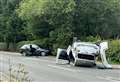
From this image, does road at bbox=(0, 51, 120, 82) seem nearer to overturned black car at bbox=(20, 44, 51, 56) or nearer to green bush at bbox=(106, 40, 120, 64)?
green bush at bbox=(106, 40, 120, 64)

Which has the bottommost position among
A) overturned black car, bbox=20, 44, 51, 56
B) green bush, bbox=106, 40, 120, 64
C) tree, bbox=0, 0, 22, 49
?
overturned black car, bbox=20, 44, 51, 56

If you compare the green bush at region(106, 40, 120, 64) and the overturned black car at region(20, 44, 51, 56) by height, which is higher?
the green bush at region(106, 40, 120, 64)

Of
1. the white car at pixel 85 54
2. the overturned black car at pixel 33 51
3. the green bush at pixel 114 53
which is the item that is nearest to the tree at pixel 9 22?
the overturned black car at pixel 33 51

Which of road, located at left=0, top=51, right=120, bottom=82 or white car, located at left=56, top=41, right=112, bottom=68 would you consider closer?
road, located at left=0, top=51, right=120, bottom=82

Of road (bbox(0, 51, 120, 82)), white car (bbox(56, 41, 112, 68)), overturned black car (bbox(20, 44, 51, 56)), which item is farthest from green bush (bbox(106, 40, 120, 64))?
overturned black car (bbox(20, 44, 51, 56))

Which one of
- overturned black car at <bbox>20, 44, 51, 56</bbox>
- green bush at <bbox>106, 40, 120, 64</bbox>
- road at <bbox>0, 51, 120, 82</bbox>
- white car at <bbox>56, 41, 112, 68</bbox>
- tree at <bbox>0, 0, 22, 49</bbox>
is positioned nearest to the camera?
road at <bbox>0, 51, 120, 82</bbox>

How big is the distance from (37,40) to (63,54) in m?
21.9

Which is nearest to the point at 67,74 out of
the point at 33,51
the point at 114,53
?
the point at 114,53

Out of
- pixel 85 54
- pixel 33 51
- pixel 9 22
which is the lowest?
pixel 33 51

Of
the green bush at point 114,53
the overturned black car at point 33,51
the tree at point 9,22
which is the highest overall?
the tree at point 9,22

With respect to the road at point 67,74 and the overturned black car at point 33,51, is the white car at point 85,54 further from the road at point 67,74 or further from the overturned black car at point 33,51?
the overturned black car at point 33,51

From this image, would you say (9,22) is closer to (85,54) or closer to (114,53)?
(114,53)

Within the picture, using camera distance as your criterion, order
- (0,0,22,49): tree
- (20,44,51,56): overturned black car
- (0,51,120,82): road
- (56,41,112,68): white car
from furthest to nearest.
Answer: (0,0,22,49): tree, (20,44,51,56): overturned black car, (56,41,112,68): white car, (0,51,120,82): road

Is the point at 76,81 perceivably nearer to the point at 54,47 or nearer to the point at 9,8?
the point at 54,47
